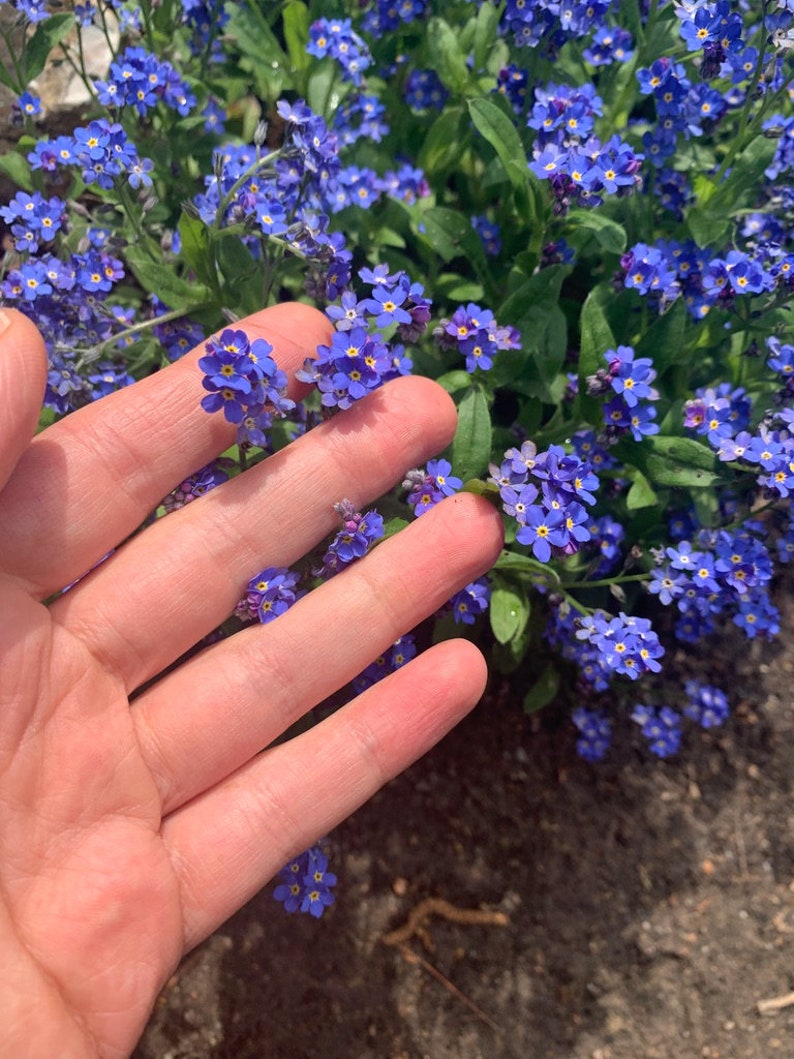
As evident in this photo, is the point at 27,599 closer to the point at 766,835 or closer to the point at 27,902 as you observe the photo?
the point at 27,902

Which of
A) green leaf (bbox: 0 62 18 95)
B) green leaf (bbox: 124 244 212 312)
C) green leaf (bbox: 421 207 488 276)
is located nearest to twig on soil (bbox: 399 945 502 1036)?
green leaf (bbox: 124 244 212 312)

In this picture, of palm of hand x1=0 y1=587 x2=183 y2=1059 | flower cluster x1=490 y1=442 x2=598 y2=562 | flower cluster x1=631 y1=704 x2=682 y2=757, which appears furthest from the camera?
flower cluster x1=631 y1=704 x2=682 y2=757

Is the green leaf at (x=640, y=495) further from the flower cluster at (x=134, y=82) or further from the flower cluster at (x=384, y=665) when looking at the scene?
the flower cluster at (x=134, y=82)

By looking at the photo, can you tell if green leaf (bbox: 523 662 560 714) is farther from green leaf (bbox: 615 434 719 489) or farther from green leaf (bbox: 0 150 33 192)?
green leaf (bbox: 0 150 33 192)

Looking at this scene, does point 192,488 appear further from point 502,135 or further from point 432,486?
point 502,135

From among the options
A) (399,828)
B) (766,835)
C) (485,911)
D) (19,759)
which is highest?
(19,759)

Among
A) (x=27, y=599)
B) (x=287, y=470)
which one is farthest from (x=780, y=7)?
(x=27, y=599)

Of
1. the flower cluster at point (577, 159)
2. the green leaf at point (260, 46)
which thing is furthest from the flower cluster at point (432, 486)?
the green leaf at point (260, 46)
